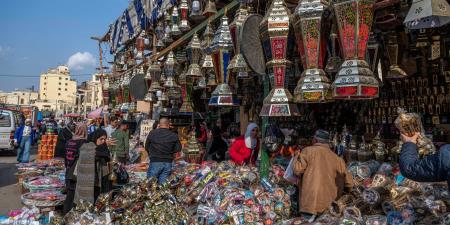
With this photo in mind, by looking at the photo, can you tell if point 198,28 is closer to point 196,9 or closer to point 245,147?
point 196,9

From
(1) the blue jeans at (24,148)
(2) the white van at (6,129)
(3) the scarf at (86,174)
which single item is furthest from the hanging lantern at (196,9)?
(2) the white van at (6,129)

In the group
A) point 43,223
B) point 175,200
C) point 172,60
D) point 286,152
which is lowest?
point 43,223

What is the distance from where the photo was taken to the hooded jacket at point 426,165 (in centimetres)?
183

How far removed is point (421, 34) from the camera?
3562 millimetres

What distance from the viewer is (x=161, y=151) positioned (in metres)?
4.92

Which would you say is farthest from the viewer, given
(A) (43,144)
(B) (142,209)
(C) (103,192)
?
(A) (43,144)

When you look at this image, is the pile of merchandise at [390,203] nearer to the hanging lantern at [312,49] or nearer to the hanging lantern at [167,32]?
the hanging lantern at [312,49]

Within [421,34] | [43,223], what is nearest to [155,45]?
[43,223]

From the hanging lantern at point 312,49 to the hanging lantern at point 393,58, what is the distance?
97cm

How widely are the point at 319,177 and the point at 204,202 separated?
4.46 feet

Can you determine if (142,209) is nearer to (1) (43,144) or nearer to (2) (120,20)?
(1) (43,144)

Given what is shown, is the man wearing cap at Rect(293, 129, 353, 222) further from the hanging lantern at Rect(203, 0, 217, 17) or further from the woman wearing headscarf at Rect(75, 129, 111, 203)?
the hanging lantern at Rect(203, 0, 217, 17)

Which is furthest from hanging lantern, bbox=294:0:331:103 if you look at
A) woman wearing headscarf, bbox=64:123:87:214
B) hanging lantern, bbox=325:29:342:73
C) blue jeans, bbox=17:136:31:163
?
blue jeans, bbox=17:136:31:163

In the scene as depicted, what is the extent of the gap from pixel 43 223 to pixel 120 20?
360 inches
